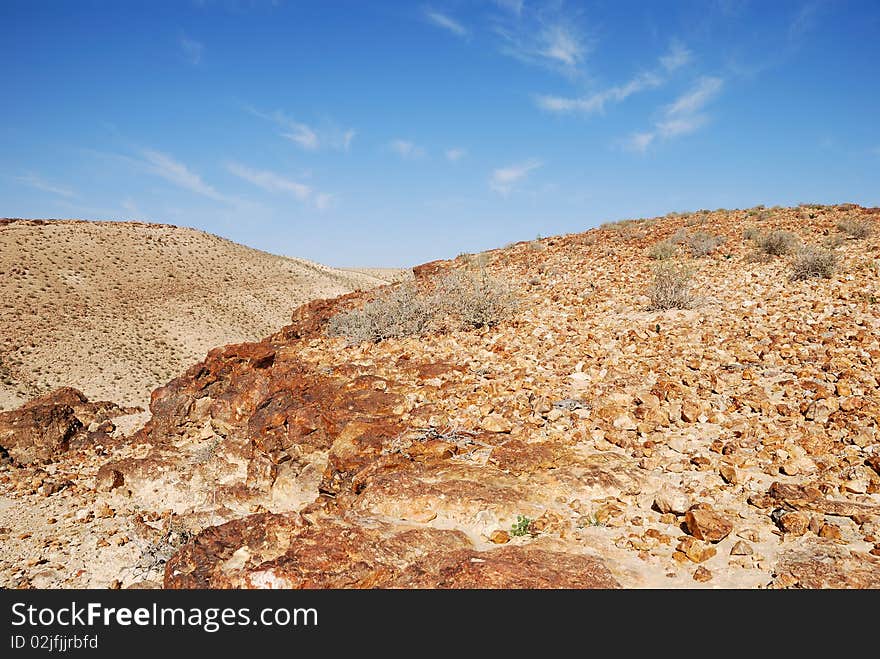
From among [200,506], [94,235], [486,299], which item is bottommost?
[200,506]

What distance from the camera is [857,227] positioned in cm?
1274

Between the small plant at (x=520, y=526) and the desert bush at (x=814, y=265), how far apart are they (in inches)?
337

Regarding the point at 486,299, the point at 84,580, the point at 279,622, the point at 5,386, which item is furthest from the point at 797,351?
the point at 5,386

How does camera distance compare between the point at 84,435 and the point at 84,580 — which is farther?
the point at 84,435

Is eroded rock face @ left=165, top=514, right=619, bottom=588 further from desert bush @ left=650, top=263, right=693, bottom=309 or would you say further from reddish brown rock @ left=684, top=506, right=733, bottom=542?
desert bush @ left=650, top=263, right=693, bottom=309

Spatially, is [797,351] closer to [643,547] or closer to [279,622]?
[643,547]

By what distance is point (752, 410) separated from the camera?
572cm

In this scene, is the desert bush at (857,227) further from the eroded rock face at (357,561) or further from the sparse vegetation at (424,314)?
the eroded rock face at (357,561)

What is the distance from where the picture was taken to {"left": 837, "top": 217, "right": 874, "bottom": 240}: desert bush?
41.1 ft

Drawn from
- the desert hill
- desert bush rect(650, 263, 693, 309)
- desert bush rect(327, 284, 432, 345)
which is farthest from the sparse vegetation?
the desert hill

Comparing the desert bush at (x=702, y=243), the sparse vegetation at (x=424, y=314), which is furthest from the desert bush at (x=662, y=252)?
the sparse vegetation at (x=424, y=314)

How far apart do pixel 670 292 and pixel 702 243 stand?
16.8 ft

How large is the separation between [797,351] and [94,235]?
54305mm

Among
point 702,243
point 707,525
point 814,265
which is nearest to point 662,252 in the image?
point 702,243
